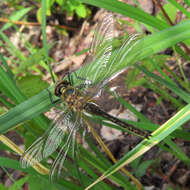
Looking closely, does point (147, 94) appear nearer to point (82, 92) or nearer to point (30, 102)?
point (82, 92)

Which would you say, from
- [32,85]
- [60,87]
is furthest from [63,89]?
[32,85]

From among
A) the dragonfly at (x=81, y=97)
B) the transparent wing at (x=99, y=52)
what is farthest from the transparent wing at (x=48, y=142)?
the transparent wing at (x=99, y=52)

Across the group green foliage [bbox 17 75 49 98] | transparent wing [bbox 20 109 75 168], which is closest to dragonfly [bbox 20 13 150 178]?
transparent wing [bbox 20 109 75 168]

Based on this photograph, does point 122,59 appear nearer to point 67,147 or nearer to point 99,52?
point 99,52

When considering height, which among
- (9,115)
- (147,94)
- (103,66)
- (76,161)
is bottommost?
(147,94)

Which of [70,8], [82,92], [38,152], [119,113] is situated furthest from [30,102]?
[70,8]

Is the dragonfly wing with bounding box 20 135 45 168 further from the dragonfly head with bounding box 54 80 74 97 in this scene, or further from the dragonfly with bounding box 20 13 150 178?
the dragonfly head with bounding box 54 80 74 97

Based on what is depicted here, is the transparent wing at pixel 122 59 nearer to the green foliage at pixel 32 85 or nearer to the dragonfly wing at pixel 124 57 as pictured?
the dragonfly wing at pixel 124 57
